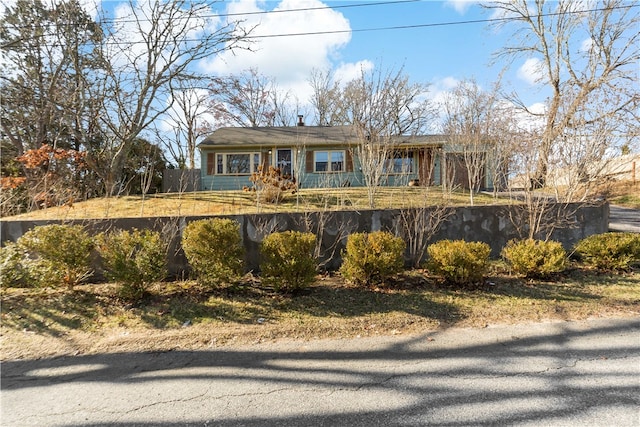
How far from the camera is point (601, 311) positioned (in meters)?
4.36

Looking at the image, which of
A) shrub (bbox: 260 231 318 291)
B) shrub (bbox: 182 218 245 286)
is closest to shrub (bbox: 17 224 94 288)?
shrub (bbox: 182 218 245 286)

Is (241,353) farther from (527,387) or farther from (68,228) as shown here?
(68,228)

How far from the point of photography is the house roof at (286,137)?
52.9 feet

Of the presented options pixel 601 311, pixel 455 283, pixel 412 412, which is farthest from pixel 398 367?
pixel 601 311

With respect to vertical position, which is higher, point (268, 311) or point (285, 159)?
point (285, 159)

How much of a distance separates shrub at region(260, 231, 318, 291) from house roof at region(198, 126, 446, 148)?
422 inches

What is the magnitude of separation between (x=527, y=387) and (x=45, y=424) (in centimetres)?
375

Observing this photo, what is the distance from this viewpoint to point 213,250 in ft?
15.8

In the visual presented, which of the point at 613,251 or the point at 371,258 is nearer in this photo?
the point at 371,258

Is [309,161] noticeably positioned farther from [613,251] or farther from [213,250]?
[613,251]

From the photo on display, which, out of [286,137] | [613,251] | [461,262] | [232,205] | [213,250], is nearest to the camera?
[213,250]

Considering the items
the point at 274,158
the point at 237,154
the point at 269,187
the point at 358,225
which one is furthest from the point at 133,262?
the point at 237,154

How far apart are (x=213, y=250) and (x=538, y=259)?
17.8 feet

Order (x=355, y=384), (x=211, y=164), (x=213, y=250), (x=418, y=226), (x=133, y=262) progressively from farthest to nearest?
(x=211, y=164)
(x=418, y=226)
(x=213, y=250)
(x=133, y=262)
(x=355, y=384)
